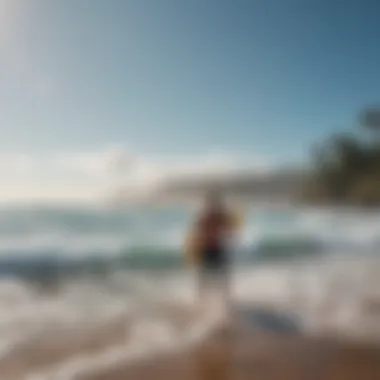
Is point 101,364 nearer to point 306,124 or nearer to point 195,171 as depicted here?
point 195,171

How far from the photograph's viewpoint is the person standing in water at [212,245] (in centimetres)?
178

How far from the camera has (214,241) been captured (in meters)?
1.78

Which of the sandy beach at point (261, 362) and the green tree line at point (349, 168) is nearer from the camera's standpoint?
the sandy beach at point (261, 362)

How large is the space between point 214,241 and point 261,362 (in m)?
0.44

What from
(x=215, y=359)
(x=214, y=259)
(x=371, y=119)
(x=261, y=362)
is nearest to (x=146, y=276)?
(x=214, y=259)

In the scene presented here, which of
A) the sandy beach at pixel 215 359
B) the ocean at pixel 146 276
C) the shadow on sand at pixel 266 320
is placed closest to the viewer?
the sandy beach at pixel 215 359

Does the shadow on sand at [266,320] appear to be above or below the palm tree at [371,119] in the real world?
below

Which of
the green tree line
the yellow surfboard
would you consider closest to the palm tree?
the green tree line

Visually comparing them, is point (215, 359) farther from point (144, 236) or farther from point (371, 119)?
point (371, 119)

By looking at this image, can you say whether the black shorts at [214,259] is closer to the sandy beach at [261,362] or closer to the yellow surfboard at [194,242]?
the yellow surfboard at [194,242]

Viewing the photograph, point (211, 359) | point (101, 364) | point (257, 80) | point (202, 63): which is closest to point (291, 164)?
point (257, 80)

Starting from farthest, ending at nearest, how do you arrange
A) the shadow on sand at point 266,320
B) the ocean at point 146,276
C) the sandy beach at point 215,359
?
the shadow on sand at point 266,320 → the ocean at point 146,276 → the sandy beach at point 215,359

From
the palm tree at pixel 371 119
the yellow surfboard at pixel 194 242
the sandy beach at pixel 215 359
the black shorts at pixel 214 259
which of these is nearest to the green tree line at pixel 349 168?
the palm tree at pixel 371 119

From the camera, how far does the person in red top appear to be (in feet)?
5.82
